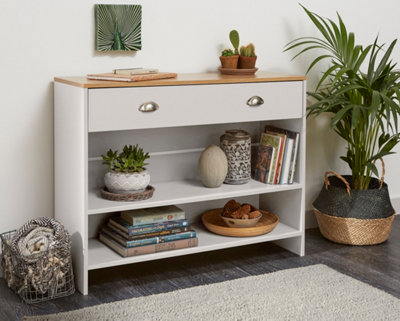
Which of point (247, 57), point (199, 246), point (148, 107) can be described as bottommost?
A: point (199, 246)

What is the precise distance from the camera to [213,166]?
9.60 feet

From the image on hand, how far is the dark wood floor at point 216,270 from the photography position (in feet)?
8.43

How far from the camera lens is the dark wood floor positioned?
257cm

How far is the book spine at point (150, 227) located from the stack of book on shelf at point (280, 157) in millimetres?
465

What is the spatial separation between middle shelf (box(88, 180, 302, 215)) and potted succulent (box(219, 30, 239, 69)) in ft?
1.74

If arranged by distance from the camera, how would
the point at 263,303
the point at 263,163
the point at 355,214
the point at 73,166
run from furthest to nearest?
1. the point at 355,214
2. the point at 263,163
3. the point at 73,166
4. the point at 263,303

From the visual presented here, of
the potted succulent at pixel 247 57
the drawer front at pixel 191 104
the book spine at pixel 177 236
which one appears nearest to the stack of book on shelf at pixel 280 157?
the drawer front at pixel 191 104

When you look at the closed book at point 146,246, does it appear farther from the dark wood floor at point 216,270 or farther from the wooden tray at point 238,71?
the wooden tray at point 238,71

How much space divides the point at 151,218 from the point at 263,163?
24.0 inches

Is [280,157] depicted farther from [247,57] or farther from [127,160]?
[127,160]

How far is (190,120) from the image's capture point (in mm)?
2713

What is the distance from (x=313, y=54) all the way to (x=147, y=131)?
0.97 meters

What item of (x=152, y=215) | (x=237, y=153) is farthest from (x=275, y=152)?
(x=152, y=215)

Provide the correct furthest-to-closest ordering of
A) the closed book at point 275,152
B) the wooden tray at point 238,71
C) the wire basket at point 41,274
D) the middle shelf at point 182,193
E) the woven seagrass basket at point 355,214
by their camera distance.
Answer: the woven seagrass basket at point 355,214 → the closed book at point 275,152 → the wooden tray at point 238,71 → the middle shelf at point 182,193 → the wire basket at point 41,274
